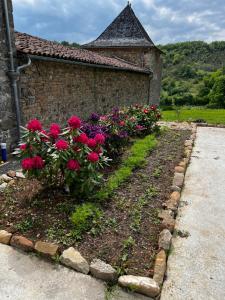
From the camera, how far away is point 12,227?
3393 mm

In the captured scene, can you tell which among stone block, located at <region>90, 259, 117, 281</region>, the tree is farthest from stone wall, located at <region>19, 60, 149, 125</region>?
the tree

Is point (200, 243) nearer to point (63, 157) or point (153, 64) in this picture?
point (63, 157)

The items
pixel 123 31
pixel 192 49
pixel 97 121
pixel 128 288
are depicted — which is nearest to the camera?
pixel 128 288

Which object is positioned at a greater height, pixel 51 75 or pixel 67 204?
pixel 51 75

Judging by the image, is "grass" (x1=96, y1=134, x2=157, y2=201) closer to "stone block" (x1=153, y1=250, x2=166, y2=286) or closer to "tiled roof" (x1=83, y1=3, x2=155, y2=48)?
"stone block" (x1=153, y1=250, x2=166, y2=286)

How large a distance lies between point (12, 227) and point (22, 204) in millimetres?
506

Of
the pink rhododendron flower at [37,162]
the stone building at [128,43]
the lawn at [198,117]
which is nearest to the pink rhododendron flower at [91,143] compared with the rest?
the pink rhododendron flower at [37,162]

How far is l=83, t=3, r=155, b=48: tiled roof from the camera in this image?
18.0 m

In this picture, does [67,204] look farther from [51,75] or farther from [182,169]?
[51,75]

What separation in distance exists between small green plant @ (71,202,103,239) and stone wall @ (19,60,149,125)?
366cm

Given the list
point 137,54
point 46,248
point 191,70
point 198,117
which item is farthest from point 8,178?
point 191,70

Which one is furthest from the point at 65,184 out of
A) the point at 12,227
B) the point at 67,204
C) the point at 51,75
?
the point at 51,75

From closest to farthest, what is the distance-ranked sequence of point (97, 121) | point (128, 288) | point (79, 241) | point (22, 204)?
point (128, 288), point (79, 241), point (22, 204), point (97, 121)

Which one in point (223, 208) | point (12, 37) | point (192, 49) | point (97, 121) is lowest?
point (223, 208)
